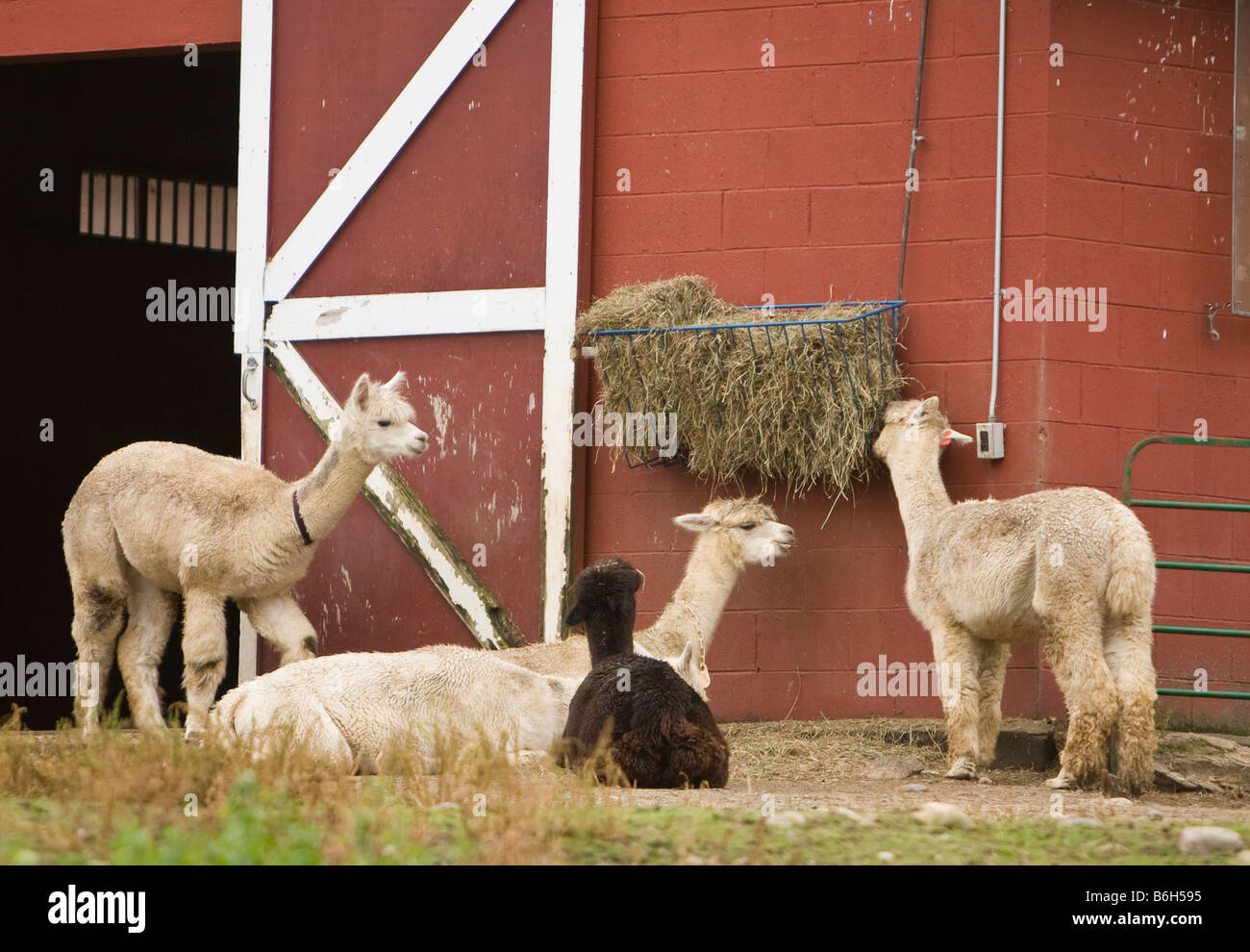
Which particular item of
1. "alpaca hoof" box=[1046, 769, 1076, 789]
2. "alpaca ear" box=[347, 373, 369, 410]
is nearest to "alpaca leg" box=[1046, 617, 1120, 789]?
"alpaca hoof" box=[1046, 769, 1076, 789]

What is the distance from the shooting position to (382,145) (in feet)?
34.6

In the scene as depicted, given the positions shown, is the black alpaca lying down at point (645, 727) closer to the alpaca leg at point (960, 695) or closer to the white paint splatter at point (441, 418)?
the alpaca leg at point (960, 695)

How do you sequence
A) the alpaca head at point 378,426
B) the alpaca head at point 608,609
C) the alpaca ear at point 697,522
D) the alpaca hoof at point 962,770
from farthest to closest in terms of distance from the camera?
the alpaca head at point 378,426
the alpaca ear at point 697,522
the alpaca hoof at point 962,770
the alpaca head at point 608,609

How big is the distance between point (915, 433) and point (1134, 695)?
1884mm

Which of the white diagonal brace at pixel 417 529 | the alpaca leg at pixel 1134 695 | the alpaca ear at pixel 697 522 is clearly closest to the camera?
the alpaca leg at pixel 1134 695

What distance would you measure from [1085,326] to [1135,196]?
0.80 m

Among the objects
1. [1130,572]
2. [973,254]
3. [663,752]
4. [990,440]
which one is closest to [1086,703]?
[1130,572]

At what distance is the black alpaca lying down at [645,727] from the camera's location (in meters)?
6.66

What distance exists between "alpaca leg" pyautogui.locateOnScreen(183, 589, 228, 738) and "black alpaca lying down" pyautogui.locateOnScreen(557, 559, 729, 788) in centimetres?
313

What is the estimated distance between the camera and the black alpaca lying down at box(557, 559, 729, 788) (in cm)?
666

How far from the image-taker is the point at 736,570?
9.21 meters

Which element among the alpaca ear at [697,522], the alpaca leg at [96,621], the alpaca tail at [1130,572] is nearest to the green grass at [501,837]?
the alpaca tail at [1130,572]

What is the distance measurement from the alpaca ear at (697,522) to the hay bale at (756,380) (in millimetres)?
279

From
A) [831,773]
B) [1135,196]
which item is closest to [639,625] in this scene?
[831,773]
